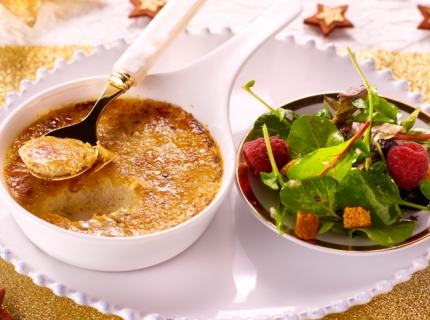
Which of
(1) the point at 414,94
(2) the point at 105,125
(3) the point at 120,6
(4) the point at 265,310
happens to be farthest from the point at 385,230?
(3) the point at 120,6

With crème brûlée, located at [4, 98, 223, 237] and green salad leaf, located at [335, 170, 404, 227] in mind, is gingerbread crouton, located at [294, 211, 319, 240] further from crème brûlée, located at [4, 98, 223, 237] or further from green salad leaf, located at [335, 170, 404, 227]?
crème brûlée, located at [4, 98, 223, 237]

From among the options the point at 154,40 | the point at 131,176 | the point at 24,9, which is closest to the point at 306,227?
the point at 131,176

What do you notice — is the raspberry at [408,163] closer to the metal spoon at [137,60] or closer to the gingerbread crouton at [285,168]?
the gingerbread crouton at [285,168]

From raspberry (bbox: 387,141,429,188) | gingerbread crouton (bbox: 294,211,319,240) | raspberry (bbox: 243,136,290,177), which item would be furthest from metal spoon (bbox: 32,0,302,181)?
raspberry (bbox: 387,141,429,188)

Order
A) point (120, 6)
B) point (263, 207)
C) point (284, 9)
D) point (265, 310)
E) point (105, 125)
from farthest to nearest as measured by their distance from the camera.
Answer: point (120, 6)
point (284, 9)
point (105, 125)
point (263, 207)
point (265, 310)

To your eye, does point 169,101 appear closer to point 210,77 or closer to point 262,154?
point 210,77

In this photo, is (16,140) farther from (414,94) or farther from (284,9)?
(414,94)
